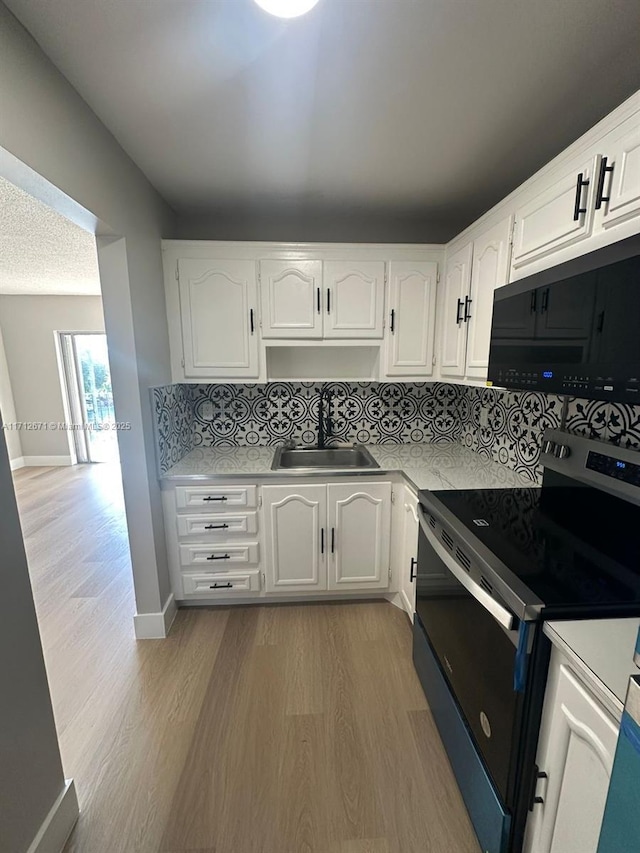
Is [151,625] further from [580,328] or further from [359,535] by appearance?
[580,328]

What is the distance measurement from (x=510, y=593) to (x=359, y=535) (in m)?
1.29

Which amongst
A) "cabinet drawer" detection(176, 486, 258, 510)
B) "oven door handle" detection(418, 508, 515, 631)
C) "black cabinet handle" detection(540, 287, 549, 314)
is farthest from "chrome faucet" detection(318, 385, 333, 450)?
"black cabinet handle" detection(540, 287, 549, 314)

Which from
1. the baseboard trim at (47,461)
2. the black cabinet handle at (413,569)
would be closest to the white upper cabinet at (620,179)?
the black cabinet handle at (413,569)

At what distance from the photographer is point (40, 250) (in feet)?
10.3

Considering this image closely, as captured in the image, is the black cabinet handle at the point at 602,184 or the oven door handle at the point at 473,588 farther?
the black cabinet handle at the point at 602,184

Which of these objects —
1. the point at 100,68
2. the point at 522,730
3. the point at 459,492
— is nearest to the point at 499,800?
the point at 522,730

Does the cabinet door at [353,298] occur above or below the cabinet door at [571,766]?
above

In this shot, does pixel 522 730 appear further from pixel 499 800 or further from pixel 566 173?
pixel 566 173

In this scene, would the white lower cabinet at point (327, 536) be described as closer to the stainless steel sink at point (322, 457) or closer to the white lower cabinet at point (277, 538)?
the white lower cabinet at point (277, 538)

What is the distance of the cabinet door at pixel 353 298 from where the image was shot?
217 cm

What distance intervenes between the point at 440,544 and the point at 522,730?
57 centimetres

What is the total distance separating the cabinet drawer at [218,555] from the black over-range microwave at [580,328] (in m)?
1.66

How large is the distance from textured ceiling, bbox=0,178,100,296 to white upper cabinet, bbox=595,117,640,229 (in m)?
2.70

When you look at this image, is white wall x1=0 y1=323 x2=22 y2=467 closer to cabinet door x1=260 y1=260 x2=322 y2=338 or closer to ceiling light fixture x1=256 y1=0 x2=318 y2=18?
cabinet door x1=260 y1=260 x2=322 y2=338
